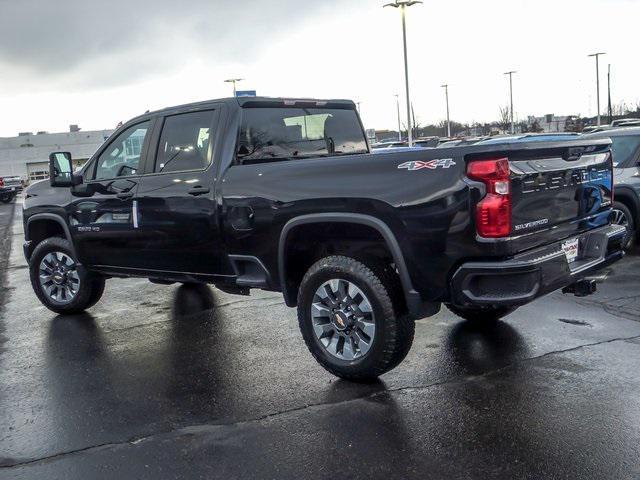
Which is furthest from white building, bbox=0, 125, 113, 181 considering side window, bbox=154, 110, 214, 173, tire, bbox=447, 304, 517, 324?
tire, bbox=447, 304, 517, 324

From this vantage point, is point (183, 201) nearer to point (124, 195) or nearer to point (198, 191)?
point (198, 191)

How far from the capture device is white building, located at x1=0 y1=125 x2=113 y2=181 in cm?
8000

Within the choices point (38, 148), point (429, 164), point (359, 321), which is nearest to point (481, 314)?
point (359, 321)

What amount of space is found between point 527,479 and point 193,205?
3332 millimetres

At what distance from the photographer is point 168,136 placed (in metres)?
5.83

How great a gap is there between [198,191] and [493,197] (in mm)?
2488

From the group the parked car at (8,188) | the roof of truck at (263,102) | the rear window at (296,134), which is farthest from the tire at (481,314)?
the parked car at (8,188)

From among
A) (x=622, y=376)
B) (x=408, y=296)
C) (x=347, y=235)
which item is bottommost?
(x=622, y=376)

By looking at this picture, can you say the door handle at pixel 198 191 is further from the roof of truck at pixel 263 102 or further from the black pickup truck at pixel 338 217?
the roof of truck at pixel 263 102

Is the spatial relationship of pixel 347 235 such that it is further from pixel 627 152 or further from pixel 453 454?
pixel 627 152

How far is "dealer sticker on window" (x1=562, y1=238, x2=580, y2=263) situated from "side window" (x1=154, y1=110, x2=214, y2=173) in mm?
2826

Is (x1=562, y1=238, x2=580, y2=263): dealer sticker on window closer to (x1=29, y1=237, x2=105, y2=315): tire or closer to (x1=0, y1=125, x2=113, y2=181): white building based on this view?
(x1=29, y1=237, x2=105, y2=315): tire

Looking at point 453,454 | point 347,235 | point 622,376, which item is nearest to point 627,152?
point 622,376

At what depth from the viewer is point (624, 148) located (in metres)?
9.18
